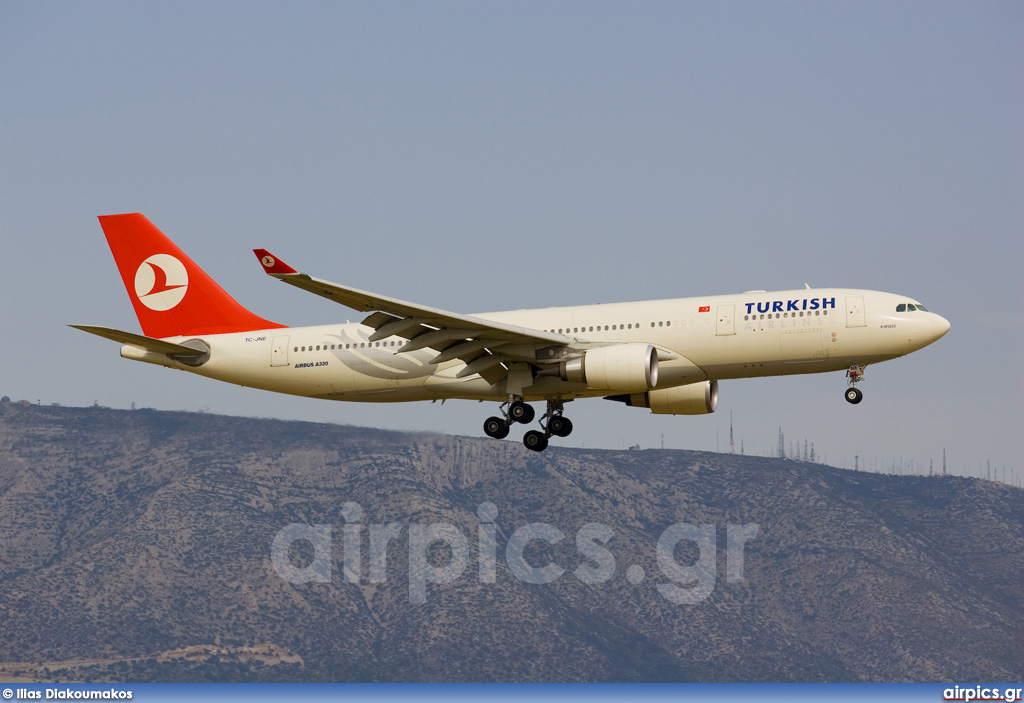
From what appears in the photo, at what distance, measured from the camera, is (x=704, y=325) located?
4641cm

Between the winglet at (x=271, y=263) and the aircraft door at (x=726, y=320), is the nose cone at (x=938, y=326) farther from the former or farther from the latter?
the winglet at (x=271, y=263)

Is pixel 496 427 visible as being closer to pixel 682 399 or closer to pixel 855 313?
pixel 682 399

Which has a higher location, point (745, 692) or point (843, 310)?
point (843, 310)

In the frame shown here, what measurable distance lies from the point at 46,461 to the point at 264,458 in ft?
153

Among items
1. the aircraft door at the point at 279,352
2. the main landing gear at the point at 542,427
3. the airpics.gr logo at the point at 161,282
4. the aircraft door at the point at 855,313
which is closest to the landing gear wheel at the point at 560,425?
the main landing gear at the point at 542,427

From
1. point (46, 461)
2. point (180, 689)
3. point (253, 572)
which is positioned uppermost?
point (46, 461)

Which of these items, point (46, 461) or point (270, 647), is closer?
point (46, 461)

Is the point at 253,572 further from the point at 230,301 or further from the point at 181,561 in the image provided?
the point at 230,301

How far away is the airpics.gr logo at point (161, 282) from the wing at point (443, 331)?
10.9 metres

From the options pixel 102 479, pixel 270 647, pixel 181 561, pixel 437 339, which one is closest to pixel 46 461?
pixel 102 479

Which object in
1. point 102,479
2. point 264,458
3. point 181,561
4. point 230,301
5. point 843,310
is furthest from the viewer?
point 181,561

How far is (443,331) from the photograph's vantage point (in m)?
46.6

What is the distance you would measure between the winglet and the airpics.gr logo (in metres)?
13.3

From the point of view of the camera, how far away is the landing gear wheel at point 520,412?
161ft
